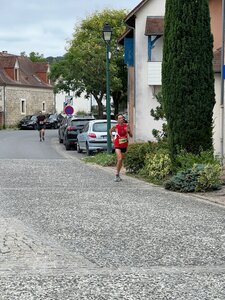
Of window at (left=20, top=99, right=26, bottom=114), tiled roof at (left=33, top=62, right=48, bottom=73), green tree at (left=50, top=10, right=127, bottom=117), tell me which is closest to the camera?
green tree at (left=50, top=10, right=127, bottom=117)

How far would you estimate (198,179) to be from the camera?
14156 mm

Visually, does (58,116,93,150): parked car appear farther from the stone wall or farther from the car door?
the stone wall

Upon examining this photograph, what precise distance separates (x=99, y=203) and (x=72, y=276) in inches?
220

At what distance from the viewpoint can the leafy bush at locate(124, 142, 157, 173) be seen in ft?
60.1

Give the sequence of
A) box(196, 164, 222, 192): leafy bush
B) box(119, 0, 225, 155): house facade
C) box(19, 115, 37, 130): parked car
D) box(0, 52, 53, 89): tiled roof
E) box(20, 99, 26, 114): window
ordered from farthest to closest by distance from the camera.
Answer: box(20, 99, 26, 114): window < box(0, 52, 53, 89): tiled roof < box(19, 115, 37, 130): parked car < box(119, 0, 225, 155): house facade < box(196, 164, 222, 192): leafy bush

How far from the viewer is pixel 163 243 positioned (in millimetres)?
8258

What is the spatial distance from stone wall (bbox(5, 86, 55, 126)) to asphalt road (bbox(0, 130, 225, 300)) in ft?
206

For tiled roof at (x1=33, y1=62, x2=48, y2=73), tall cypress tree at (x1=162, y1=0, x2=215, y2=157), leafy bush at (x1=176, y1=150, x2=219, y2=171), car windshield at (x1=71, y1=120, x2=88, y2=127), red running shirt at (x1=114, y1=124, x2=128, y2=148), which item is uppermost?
tiled roof at (x1=33, y1=62, x2=48, y2=73)

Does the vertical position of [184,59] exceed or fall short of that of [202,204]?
it exceeds it

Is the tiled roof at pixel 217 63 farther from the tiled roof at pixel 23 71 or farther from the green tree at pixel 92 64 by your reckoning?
the tiled roof at pixel 23 71

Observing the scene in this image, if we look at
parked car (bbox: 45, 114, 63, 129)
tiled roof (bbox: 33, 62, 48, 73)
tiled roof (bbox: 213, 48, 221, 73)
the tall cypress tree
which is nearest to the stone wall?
tiled roof (bbox: 33, 62, 48, 73)

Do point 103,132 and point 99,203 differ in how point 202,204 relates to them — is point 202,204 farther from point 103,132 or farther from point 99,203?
point 103,132

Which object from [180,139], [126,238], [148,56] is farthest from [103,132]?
[126,238]

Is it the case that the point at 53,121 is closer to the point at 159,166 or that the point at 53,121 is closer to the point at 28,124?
the point at 28,124
